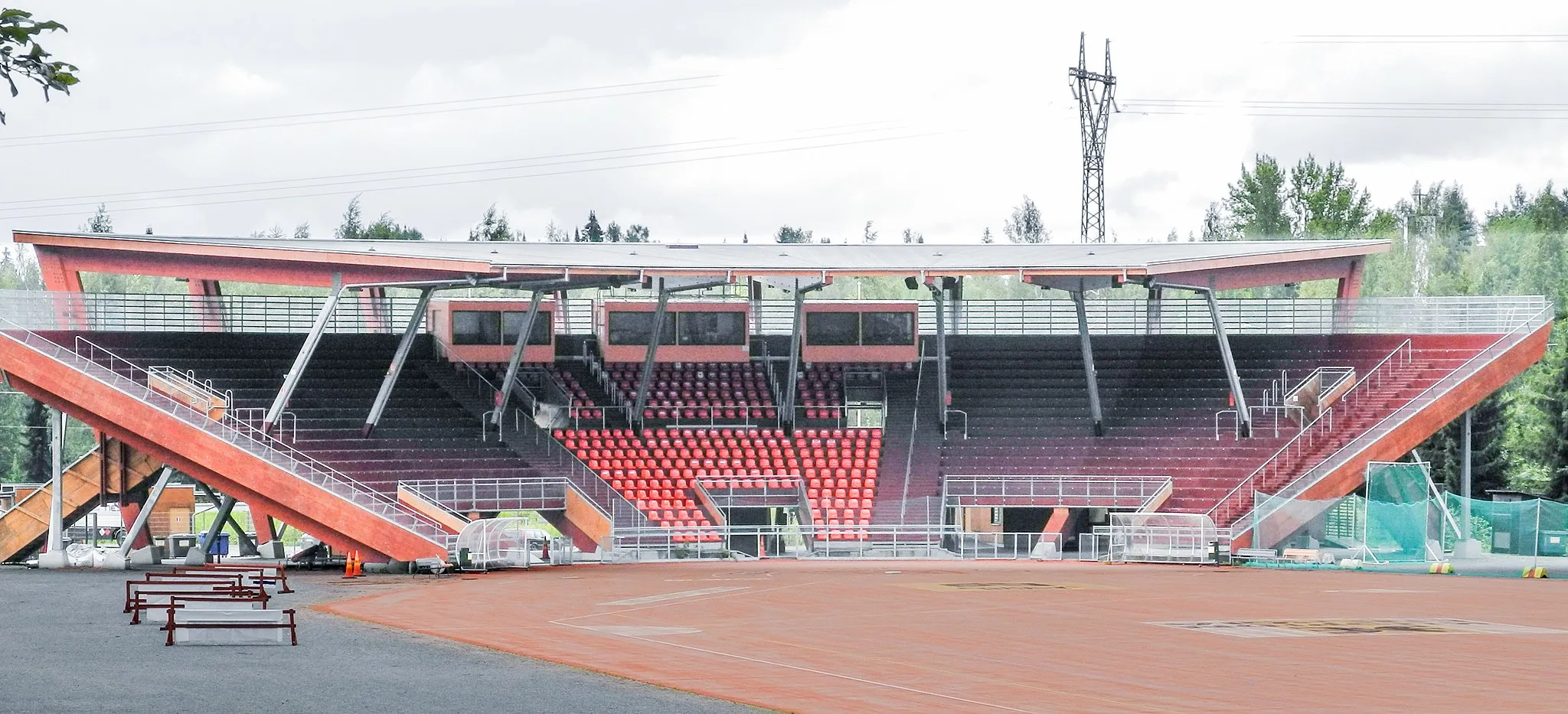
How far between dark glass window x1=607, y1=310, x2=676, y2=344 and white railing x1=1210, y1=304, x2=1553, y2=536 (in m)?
20.2

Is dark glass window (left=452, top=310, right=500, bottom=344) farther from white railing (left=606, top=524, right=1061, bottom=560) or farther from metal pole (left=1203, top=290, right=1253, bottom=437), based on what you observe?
metal pole (left=1203, top=290, right=1253, bottom=437)

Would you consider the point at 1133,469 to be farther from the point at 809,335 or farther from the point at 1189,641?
the point at 1189,641

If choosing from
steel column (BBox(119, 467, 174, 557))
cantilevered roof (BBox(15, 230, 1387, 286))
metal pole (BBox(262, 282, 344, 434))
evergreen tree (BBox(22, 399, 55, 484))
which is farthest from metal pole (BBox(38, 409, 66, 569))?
evergreen tree (BBox(22, 399, 55, 484))

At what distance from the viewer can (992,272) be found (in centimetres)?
4700

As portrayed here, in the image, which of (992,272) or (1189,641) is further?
(992,272)

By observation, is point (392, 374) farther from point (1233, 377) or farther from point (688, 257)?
point (1233, 377)

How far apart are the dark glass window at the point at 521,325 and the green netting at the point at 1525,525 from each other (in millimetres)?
28030

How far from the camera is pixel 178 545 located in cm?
4819

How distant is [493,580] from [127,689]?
20483 mm

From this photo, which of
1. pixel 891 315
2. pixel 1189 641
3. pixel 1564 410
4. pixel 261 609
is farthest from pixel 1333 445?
pixel 261 609

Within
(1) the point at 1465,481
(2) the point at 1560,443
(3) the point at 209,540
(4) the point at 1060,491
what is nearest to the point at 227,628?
(3) the point at 209,540

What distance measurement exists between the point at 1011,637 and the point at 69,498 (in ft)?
108

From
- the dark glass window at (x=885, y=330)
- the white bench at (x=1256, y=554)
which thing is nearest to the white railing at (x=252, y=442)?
the white bench at (x=1256, y=554)

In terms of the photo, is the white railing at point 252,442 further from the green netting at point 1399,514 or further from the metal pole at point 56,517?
the green netting at point 1399,514
